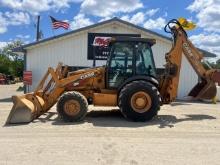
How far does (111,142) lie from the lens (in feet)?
31.1

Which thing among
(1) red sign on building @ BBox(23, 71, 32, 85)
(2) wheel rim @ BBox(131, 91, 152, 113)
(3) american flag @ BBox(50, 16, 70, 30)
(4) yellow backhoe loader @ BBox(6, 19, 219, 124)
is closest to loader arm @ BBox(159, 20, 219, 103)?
(4) yellow backhoe loader @ BBox(6, 19, 219, 124)

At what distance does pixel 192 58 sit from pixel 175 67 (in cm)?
91

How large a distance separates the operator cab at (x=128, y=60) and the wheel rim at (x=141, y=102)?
88cm

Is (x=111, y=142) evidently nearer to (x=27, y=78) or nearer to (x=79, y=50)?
(x=27, y=78)

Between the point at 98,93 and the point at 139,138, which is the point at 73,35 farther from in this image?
the point at 139,138

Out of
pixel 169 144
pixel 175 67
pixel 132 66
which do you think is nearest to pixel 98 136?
pixel 169 144

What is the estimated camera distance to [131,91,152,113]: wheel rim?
12719mm

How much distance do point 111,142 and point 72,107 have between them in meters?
3.52

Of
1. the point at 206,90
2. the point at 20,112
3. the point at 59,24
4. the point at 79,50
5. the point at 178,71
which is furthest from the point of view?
the point at 59,24

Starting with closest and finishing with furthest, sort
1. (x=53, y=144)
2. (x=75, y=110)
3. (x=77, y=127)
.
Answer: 1. (x=53, y=144)
2. (x=77, y=127)
3. (x=75, y=110)

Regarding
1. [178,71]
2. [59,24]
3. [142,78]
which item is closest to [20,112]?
[142,78]

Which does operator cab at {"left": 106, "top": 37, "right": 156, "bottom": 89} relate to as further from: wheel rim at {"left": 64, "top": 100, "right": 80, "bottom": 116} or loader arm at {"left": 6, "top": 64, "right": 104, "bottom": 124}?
wheel rim at {"left": 64, "top": 100, "right": 80, "bottom": 116}

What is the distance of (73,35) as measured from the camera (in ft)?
82.6

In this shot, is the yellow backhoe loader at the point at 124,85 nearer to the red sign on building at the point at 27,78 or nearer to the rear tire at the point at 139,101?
the rear tire at the point at 139,101
